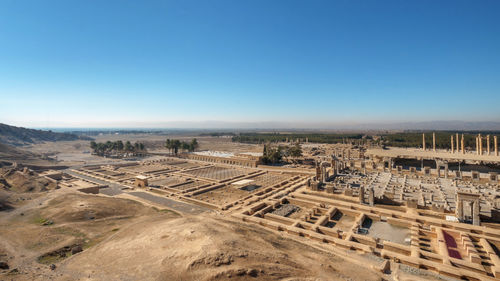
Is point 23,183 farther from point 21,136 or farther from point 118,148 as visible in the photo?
point 21,136

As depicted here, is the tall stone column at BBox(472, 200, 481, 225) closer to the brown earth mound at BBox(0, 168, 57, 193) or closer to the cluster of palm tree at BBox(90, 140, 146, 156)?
the brown earth mound at BBox(0, 168, 57, 193)

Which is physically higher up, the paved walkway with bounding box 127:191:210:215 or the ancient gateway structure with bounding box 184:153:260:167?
the ancient gateway structure with bounding box 184:153:260:167

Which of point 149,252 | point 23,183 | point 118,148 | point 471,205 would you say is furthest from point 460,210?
Answer: point 118,148

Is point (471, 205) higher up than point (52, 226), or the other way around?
point (471, 205)

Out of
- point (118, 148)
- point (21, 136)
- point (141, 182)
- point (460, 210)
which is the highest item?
point (21, 136)

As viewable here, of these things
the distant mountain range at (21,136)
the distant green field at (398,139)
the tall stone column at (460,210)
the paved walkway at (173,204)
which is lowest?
the paved walkway at (173,204)

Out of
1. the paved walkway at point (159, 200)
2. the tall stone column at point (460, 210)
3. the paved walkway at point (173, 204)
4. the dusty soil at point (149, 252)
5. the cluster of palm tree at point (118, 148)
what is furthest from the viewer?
the cluster of palm tree at point (118, 148)

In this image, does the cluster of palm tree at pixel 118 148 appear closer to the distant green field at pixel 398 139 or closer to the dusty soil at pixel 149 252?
the dusty soil at pixel 149 252

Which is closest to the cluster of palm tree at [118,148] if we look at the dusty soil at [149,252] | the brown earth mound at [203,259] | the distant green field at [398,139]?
the dusty soil at [149,252]

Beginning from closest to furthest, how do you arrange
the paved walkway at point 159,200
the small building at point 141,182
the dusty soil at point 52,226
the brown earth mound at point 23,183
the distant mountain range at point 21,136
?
the dusty soil at point 52,226
the paved walkway at point 159,200
the brown earth mound at point 23,183
the small building at point 141,182
the distant mountain range at point 21,136

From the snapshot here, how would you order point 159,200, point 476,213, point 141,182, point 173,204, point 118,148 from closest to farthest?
point 476,213, point 173,204, point 159,200, point 141,182, point 118,148

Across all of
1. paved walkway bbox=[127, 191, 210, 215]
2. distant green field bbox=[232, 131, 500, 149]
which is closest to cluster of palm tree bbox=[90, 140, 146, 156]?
paved walkway bbox=[127, 191, 210, 215]
